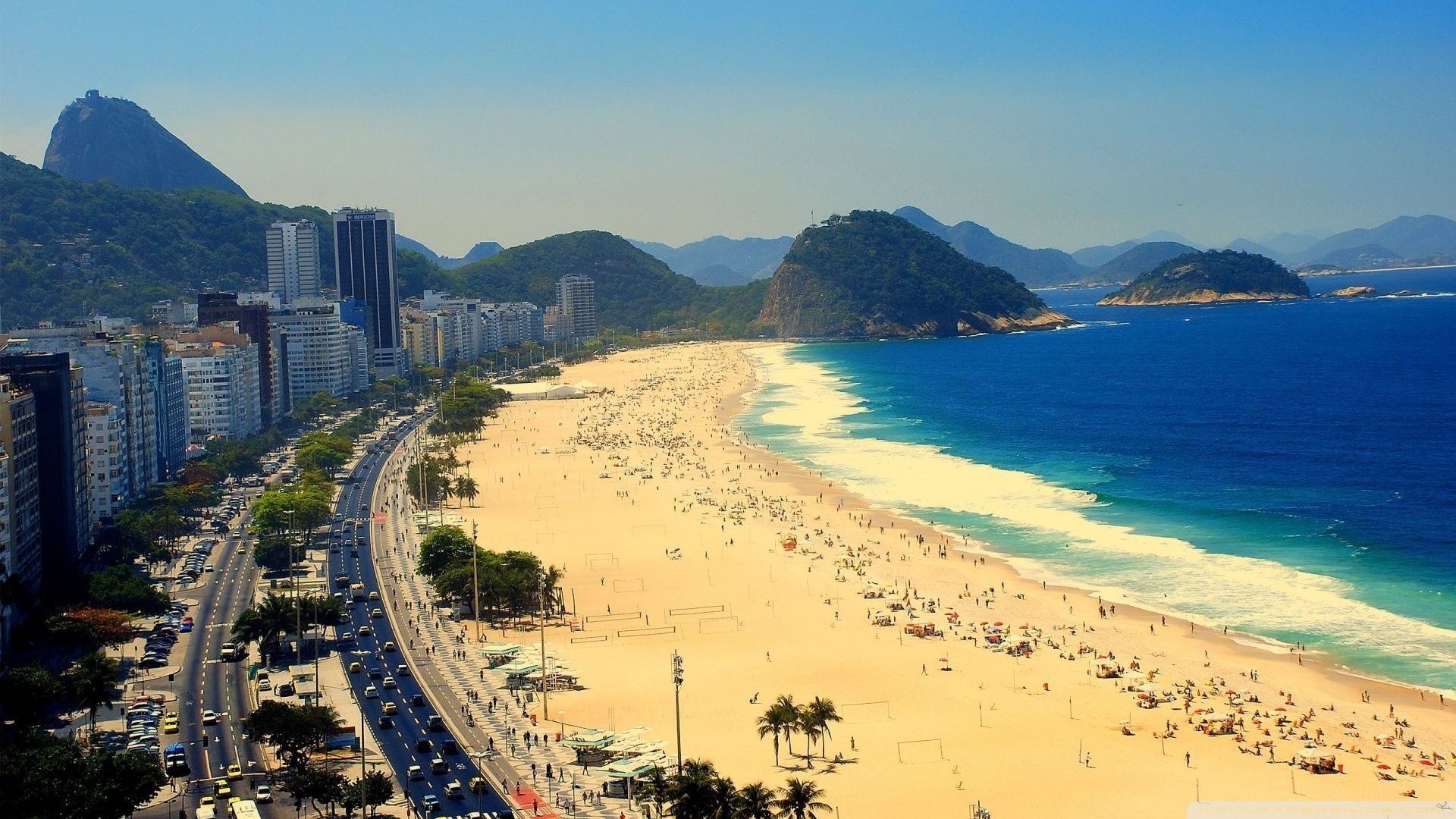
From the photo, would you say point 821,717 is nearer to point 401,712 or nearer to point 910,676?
point 910,676

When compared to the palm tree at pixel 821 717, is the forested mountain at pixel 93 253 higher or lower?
higher

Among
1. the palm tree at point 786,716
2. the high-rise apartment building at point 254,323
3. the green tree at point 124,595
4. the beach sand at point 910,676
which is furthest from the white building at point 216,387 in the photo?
the palm tree at point 786,716

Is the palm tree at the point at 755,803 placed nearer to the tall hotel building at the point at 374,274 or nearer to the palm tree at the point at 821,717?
the palm tree at the point at 821,717

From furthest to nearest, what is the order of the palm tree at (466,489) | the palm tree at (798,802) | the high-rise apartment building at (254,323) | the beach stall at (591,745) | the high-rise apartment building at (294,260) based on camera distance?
the high-rise apartment building at (294,260), the high-rise apartment building at (254,323), the palm tree at (466,489), the beach stall at (591,745), the palm tree at (798,802)

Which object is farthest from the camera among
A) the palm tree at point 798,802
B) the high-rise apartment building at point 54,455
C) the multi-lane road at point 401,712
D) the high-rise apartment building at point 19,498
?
the high-rise apartment building at point 54,455

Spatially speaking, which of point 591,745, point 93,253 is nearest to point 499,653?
point 591,745

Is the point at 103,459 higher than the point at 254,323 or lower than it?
lower

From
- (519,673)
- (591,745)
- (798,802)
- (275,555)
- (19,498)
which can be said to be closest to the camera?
(798,802)

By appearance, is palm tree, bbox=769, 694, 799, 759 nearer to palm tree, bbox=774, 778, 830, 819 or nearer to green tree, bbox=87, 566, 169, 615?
palm tree, bbox=774, 778, 830, 819

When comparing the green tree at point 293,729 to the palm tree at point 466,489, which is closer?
the green tree at point 293,729
